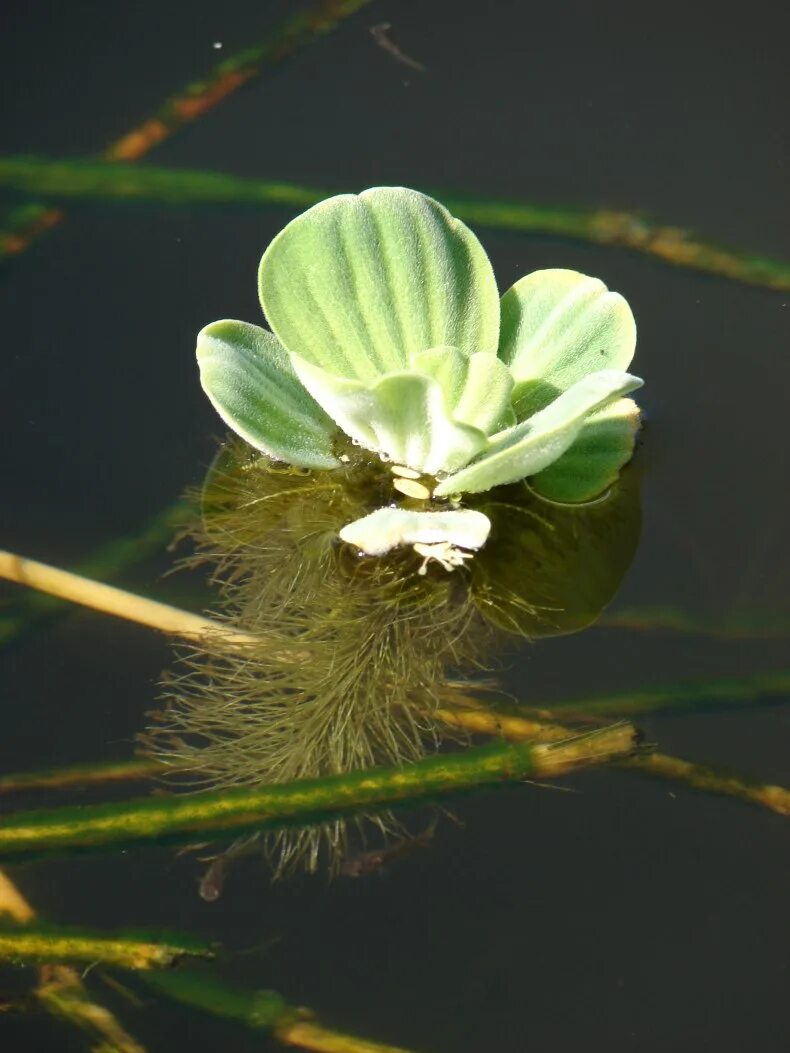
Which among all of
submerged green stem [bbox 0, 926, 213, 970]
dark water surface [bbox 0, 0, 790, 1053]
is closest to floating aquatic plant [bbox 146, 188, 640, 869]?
dark water surface [bbox 0, 0, 790, 1053]

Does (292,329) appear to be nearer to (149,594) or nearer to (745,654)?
(149,594)

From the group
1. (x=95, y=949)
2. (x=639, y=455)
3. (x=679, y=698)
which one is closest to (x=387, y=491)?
(x=639, y=455)

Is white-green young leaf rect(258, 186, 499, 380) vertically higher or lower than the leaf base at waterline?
higher

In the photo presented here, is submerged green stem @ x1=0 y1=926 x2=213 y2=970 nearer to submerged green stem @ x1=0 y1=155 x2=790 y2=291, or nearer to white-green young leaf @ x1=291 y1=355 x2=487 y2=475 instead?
white-green young leaf @ x1=291 y1=355 x2=487 y2=475

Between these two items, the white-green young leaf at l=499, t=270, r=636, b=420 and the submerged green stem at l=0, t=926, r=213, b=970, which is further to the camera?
the white-green young leaf at l=499, t=270, r=636, b=420

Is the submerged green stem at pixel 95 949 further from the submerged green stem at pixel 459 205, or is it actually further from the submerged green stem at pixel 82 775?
the submerged green stem at pixel 459 205

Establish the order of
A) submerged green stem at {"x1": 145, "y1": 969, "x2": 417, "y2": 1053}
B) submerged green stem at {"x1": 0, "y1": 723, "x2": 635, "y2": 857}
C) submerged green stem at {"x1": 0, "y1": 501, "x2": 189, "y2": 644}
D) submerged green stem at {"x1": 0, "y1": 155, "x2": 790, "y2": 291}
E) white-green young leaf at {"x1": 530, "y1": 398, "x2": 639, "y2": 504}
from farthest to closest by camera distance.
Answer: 1. submerged green stem at {"x1": 0, "y1": 155, "x2": 790, "y2": 291}
2. white-green young leaf at {"x1": 530, "y1": 398, "x2": 639, "y2": 504}
3. submerged green stem at {"x1": 0, "y1": 501, "x2": 189, "y2": 644}
4. submerged green stem at {"x1": 0, "y1": 723, "x2": 635, "y2": 857}
5. submerged green stem at {"x1": 145, "y1": 969, "x2": 417, "y2": 1053}

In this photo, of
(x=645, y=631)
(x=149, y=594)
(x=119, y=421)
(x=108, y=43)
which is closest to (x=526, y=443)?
(x=645, y=631)

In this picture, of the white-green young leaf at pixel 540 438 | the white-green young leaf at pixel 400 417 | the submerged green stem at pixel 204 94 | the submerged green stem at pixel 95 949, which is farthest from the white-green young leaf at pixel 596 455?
the submerged green stem at pixel 204 94
